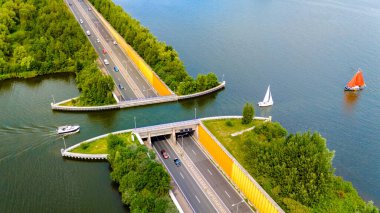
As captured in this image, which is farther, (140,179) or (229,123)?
(229,123)

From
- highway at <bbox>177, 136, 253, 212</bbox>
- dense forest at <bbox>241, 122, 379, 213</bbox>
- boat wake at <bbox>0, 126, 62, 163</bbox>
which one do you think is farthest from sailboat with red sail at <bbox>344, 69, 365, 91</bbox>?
boat wake at <bbox>0, 126, 62, 163</bbox>

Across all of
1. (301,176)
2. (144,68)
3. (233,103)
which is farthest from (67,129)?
(301,176)

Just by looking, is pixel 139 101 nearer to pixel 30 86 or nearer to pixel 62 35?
pixel 30 86

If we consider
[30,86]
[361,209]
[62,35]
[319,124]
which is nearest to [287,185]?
[361,209]

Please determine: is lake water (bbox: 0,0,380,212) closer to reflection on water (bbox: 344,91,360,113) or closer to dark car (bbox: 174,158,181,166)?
reflection on water (bbox: 344,91,360,113)

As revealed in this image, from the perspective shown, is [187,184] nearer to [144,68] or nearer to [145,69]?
[145,69]

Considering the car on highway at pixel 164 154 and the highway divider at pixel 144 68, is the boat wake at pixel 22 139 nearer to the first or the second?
the car on highway at pixel 164 154
